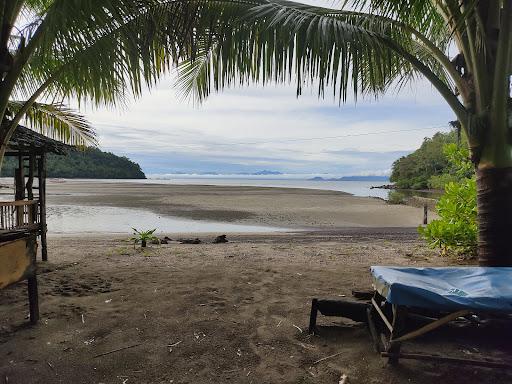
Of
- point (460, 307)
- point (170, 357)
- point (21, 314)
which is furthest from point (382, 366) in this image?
point (21, 314)

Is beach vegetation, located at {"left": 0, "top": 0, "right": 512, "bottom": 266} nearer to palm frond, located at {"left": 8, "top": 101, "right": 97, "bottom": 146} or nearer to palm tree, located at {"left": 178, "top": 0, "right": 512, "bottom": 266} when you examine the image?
palm tree, located at {"left": 178, "top": 0, "right": 512, "bottom": 266}

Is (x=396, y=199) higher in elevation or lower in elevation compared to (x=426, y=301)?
lower

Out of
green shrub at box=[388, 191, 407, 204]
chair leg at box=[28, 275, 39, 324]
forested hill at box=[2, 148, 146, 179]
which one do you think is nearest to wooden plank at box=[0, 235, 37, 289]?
chair leg at box=[28, 275, 39, 324]

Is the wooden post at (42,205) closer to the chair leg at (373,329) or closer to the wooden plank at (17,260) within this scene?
the wooden plank at (17,260)

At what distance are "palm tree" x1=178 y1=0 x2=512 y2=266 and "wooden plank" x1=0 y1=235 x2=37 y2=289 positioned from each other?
2.93 metres

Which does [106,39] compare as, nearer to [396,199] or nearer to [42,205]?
[42,205]

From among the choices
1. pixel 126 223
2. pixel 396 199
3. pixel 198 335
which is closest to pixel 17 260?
pixel 198 335

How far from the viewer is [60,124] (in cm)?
888

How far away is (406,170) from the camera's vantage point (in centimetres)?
7438

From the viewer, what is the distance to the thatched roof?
279 inches

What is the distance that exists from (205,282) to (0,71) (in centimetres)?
405

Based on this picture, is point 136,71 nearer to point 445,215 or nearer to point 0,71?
point 0,71

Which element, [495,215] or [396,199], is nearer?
[495,215]

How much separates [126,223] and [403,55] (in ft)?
62.6
